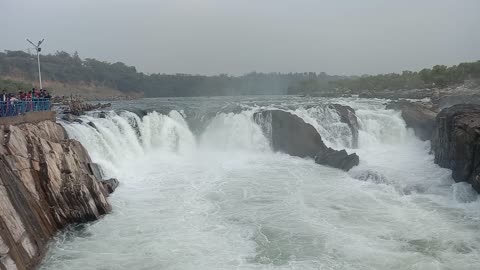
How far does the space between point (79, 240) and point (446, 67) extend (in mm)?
53023

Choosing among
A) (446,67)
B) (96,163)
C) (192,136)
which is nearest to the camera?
(96,163)

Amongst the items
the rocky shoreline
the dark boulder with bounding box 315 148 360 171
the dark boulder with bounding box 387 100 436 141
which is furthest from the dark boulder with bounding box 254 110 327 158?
the dark boulder with bounding box 387 100 436 141

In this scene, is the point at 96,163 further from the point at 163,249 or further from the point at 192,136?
the point at 192,136

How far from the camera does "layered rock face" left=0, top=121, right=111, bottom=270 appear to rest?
9.37 metres

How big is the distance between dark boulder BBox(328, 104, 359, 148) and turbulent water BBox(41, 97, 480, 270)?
0.42 meters

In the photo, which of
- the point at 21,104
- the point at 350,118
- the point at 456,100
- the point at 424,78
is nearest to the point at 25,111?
the point at 21,104

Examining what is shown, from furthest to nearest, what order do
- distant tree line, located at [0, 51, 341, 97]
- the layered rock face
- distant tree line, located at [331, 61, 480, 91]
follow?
distant tree line, located at [0, 51, 341, 97] → distant tree line, located at [331, 61, 480, 91] → the layered rock face

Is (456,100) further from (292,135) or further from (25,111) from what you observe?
(25,111)

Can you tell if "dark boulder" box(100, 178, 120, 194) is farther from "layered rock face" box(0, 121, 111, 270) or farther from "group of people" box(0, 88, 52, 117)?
"group of people" box(0, 88, 52, 117)

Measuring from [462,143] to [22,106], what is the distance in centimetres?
1661

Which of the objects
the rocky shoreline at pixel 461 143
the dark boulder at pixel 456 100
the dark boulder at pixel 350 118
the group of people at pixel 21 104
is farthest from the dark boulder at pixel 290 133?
the group of people at pixel 21 104

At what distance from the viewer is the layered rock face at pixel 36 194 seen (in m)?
9.37

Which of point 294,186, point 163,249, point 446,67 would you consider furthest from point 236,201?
point 446,67

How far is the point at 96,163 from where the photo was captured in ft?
56.3
